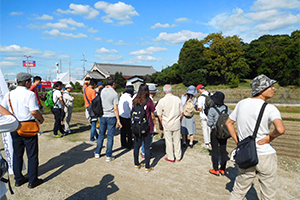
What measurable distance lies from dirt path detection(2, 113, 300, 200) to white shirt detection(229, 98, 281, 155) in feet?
4.40

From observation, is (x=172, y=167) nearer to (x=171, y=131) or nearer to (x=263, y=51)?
(x=171, y=131)

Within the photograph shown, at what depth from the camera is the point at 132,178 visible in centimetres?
388

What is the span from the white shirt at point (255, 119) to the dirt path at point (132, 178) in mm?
1341

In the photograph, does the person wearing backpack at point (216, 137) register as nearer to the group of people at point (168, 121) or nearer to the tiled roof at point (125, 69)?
the group of people at point (168, 121)

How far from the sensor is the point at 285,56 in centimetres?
2802

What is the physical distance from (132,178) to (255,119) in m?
2.57

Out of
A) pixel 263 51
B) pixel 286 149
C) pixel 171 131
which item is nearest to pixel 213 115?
pixel 171 131

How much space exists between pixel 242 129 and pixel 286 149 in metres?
4.41

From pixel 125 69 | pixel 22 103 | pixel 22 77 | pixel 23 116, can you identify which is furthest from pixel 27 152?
pixel 125 69

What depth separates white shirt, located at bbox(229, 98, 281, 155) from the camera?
2.26 m

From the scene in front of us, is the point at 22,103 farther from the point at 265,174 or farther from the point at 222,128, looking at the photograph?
the point at 265,174

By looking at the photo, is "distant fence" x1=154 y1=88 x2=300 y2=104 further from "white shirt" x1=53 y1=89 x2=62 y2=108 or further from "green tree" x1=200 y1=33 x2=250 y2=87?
"white shirt" x1=53 y1=89 x2=62 y2=108

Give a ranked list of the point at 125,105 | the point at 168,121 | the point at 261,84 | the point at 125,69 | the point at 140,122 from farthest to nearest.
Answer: the point at 125,69
the point at 125,105
the point at 168,121
the point at 140,122
the point at 261,84

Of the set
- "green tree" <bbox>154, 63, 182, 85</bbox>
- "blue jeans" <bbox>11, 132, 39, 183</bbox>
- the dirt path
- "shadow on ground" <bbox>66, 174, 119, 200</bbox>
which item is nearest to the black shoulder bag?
the dirt path
